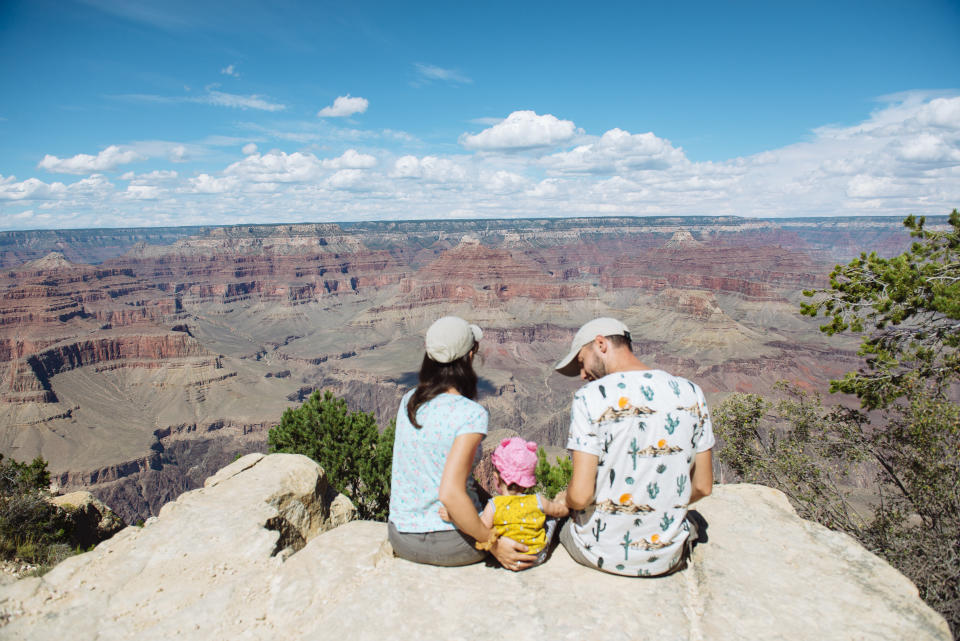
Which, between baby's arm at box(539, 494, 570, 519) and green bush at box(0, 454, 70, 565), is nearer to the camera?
baby's arm at box(539, 494, 570, 519)

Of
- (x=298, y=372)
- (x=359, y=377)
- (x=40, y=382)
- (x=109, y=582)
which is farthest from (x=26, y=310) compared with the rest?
(x=109, y=582)

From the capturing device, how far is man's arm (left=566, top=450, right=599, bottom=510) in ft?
15.5

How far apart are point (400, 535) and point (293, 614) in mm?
1312

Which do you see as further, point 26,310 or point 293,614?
point 26,310

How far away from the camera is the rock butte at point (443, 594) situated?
4.71 metres

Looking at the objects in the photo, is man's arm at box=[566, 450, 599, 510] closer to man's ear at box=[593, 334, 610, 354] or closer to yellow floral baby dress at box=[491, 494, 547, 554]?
yellow floral baby dress at box=[491, 494, 547, 554]

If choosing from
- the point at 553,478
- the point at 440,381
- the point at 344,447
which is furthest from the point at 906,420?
the point at 344,447

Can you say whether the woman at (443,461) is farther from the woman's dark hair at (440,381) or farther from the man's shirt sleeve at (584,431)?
the man's shirt sleeve at (584,431)

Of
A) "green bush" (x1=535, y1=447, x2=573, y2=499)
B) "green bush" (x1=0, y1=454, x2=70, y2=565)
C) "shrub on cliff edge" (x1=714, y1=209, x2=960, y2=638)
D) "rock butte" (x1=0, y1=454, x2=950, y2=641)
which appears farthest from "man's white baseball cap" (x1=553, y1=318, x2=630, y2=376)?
"green bush" (x1=535, y1=447, x2=573, y2=499)

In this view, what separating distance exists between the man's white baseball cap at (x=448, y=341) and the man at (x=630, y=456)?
1.14 metres

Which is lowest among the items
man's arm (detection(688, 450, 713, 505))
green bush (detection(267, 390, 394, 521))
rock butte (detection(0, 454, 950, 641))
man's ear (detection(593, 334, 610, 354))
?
green bush (detection(267, 390, 394, 521))

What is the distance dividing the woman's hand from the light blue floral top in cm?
55

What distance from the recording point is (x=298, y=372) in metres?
159

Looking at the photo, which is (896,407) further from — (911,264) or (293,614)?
(293,614)
